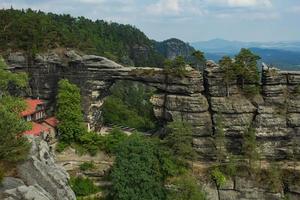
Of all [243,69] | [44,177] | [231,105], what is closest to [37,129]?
[44,177]

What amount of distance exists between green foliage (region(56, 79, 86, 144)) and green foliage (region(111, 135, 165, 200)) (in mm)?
4959

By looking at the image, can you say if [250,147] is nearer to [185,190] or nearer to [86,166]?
[185,190]

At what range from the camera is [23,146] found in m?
23.4

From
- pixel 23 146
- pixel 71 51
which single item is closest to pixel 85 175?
pixel 71 51

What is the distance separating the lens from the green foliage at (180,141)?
35.3 meters

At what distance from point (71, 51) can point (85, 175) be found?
428 inches

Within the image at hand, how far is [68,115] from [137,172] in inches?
333

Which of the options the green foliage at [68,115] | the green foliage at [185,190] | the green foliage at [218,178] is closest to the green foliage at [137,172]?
the green foliage at [185,190]

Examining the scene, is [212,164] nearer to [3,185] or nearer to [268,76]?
[268,76]

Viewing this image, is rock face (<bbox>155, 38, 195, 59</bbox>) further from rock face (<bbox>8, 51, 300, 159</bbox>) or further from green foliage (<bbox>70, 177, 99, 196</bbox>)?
green foliage (<bbox>70, 177, 99, 196</bbox>)

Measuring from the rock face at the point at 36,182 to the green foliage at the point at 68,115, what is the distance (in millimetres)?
12225

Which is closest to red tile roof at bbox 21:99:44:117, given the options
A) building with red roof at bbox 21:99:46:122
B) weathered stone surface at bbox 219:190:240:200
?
building with red roof at bbox 21:99:46:122

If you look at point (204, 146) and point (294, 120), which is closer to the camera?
point (294, 120)

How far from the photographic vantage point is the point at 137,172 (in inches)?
1302
